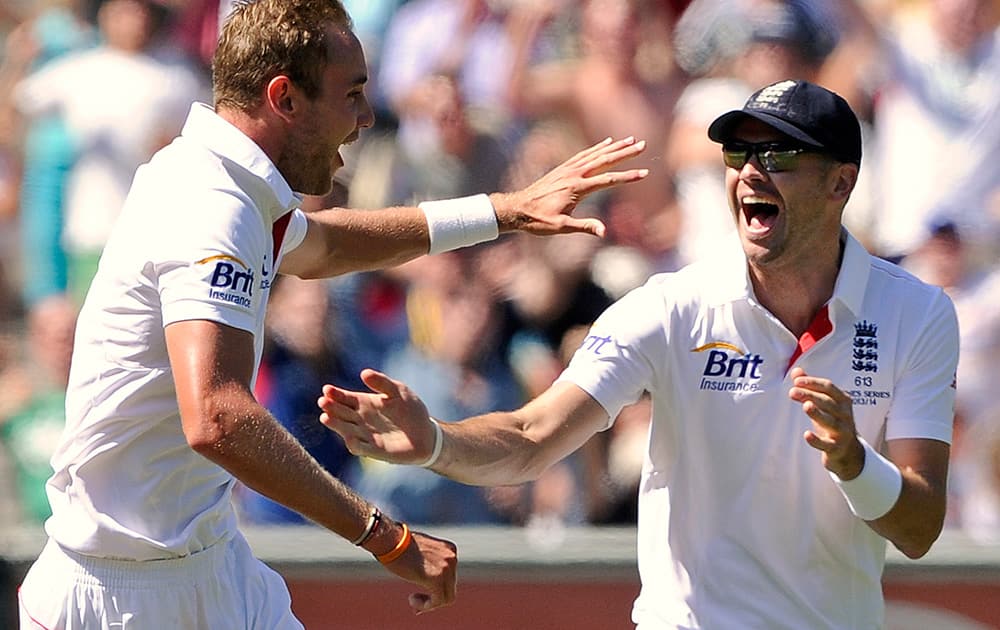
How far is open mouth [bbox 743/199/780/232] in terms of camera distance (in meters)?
4.11

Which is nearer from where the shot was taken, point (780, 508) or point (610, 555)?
point (780, 508)

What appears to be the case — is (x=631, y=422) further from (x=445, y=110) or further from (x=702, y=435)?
(x=702, y=435)

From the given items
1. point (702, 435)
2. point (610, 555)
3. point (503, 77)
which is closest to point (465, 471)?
point (702, 435)

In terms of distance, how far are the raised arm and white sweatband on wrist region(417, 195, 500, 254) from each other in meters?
1.29

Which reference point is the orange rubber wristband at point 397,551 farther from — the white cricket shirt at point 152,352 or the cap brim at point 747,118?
the cap brim at point 747,118

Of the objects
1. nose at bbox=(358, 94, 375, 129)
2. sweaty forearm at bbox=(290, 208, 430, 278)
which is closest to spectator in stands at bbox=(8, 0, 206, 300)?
sweaty forearm at bbox=(290, 208, 430, 278)

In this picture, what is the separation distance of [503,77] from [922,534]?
3739 millimetres

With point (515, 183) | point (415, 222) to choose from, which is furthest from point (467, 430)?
point (515, 183)

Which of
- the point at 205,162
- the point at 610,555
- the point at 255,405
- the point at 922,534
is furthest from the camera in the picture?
the point at 610,555

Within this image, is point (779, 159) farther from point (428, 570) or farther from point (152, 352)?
point (152, 352)

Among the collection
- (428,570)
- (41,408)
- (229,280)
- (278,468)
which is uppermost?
(229,280)

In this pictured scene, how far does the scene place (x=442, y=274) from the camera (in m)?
7.24

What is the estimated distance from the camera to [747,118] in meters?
4.14

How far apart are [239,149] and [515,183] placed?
3.46 metres
